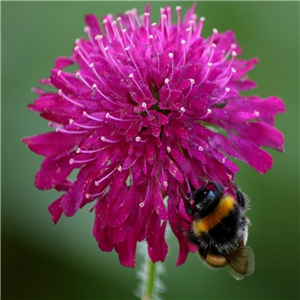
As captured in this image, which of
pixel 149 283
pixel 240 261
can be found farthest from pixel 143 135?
pixel 149 283

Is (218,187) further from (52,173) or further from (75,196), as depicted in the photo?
(52,173)

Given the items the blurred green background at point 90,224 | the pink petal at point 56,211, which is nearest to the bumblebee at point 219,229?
the pink petal at point 56,211

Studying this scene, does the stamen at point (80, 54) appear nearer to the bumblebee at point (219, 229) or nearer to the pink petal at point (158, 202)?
the pink petal at point (158, 202)

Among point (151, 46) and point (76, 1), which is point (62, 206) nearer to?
point (151, 46)

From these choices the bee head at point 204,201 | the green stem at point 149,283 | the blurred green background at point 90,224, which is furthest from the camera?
the blurred green background at point 90,224

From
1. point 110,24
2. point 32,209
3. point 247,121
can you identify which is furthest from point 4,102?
point 247,121

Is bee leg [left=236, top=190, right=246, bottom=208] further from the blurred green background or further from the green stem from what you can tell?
the blurred green background

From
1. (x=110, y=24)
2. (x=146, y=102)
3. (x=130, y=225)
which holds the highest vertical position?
(x=110, y=24)
